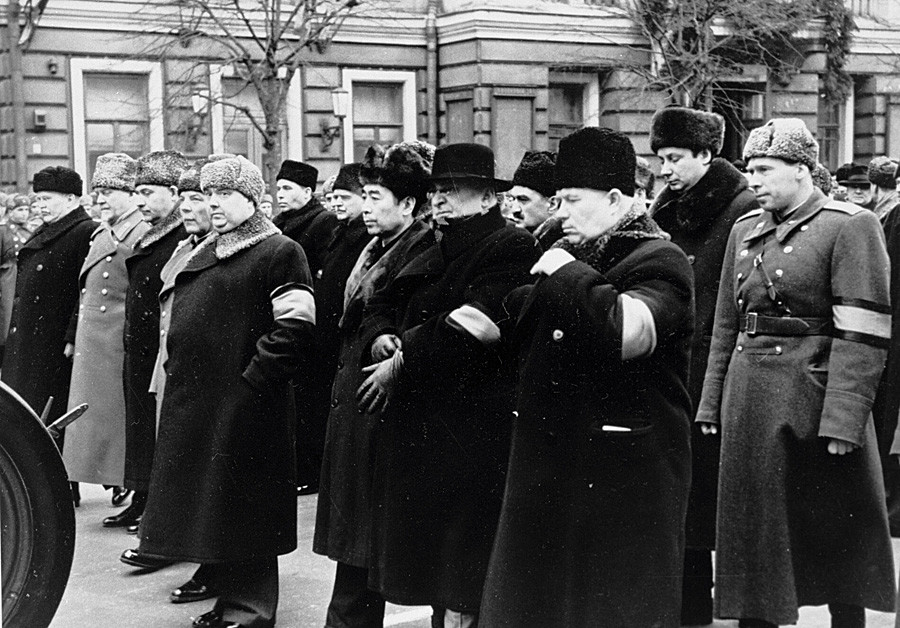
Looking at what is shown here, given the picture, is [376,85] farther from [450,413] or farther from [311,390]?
[450,413]

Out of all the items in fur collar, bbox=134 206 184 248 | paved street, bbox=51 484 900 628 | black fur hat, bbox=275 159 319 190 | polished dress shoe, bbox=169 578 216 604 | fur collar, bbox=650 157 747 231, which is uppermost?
black fur hat, bbox=275 159 319 190

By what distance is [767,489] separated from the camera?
16.0 feet

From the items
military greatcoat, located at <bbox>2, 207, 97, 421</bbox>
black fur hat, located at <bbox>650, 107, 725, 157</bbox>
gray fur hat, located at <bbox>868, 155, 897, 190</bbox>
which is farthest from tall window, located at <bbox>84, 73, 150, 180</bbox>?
black fur hat, located at <bbox>650, 107, 725, 157</bbox>

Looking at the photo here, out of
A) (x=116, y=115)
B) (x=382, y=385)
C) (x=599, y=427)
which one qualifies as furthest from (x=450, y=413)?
(x=116, y=115)

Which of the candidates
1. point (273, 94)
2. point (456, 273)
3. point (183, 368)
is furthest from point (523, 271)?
point (273, 94)

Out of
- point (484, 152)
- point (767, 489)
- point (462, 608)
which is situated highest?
point (484, 152)

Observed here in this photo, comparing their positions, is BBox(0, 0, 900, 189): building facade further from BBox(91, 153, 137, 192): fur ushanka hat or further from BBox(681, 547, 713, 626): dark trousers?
BBox(681, 547, 713, 626): dark trousers

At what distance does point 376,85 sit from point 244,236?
1752 centimetres

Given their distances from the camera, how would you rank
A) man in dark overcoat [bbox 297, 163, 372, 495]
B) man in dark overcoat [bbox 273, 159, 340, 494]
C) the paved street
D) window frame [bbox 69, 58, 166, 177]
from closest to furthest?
the paved street → man in dark overcoat [bbox 297, 163, 372, 495] → man in dark overcoat [bbox 273, 159, 340, 494] → window frame [bbox 69, 58, 166, 177]

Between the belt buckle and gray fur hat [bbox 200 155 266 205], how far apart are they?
221cm

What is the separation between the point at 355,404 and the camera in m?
5.41

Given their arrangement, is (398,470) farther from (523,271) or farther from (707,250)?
(707,250)

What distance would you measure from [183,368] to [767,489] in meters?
2.47

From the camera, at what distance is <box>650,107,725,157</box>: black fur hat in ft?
18.0
